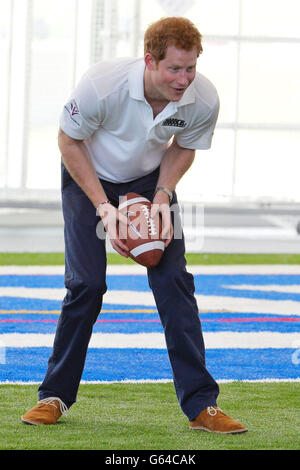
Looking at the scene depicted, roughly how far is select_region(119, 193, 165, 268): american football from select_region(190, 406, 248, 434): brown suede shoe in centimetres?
52

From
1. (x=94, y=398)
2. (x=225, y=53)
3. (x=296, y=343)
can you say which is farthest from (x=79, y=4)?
(x=94, y=398)

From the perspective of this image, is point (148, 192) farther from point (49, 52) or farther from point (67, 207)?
point (49, 52)

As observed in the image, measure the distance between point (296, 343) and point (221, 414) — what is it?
1878 millimetres

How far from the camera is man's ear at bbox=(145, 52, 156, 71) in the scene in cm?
357

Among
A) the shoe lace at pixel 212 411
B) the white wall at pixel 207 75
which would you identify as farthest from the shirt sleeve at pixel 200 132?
the white wall at pixel 207 75

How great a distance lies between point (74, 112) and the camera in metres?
3.70

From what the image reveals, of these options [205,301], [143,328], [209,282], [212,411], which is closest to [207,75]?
[209,282]

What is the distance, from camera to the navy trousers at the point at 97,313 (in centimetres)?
369

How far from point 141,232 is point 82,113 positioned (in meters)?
0.44

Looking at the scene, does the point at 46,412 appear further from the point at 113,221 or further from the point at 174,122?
the point at 174,122

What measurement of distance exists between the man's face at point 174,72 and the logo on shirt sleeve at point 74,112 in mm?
274

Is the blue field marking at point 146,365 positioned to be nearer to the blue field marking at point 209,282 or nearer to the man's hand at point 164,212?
the man's hand at point 164,212

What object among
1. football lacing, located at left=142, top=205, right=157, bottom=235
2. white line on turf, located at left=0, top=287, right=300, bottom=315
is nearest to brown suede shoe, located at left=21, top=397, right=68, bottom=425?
football lacing, located at left=142, top=205, right=157, bottom=235

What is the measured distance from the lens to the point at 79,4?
41.5 feet
